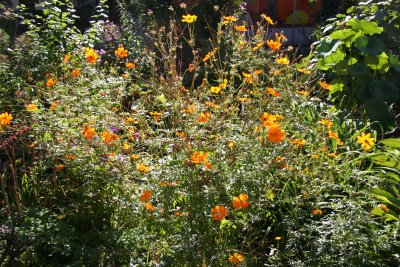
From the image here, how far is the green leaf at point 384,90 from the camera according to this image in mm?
4066

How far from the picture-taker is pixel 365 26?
4180 millimetres

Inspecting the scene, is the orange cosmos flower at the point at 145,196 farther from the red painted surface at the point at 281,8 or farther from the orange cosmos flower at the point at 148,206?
the red painted surface at the point at 281,8

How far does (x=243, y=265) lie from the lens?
8.33 feet

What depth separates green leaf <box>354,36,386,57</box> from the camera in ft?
13.3

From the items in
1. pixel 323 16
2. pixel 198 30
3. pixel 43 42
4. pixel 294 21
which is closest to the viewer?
pixel 43 42

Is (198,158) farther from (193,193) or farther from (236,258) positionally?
(236,258)

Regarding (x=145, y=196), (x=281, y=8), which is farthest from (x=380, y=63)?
(x=281, y=8)

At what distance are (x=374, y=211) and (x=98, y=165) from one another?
1.41 meters

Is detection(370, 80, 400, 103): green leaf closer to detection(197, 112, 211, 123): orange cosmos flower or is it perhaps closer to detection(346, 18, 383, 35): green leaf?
detection(346, 18, 383, 35): green leaf

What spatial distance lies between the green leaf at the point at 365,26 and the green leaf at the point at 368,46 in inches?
3.2

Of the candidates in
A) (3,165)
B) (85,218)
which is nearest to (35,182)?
(85,218)

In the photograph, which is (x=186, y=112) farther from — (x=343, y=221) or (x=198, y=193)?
(x=343, y=221)

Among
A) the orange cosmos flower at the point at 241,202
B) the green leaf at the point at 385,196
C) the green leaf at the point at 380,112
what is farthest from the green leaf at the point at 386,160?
the orange cosmos flower at the point at 241,202

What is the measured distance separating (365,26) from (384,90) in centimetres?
51
